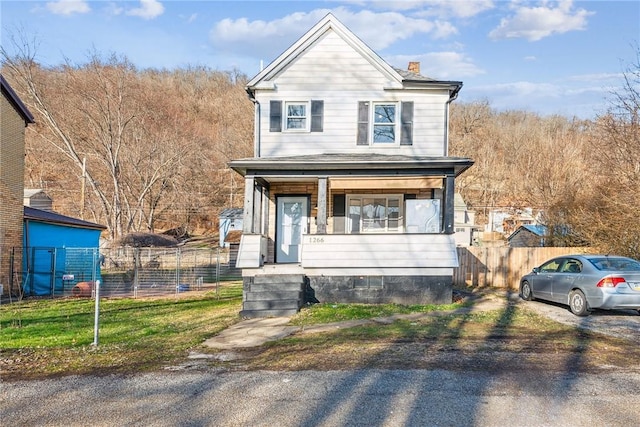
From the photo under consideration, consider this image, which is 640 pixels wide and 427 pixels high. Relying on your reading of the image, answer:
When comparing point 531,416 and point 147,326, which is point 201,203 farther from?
point 531,416

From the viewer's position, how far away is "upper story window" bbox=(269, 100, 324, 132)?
50.3 feet

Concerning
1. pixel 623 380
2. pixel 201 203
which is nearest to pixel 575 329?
pixel 623 380

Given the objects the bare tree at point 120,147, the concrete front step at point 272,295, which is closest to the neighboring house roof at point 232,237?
the bare tree at point 120,147

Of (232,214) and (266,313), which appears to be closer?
(266,313)

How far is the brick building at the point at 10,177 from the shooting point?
16927mm

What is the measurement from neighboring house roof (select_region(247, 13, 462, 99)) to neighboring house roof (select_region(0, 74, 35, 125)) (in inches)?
345

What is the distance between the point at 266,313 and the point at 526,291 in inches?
311

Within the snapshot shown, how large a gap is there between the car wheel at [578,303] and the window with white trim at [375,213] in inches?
221

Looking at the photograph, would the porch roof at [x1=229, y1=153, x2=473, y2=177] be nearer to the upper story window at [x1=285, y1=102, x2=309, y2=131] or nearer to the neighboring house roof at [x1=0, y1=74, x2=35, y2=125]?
the upper story window at [x1=285, y1=102, x2=309, y2=131]

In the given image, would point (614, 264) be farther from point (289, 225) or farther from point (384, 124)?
point (289, 225)

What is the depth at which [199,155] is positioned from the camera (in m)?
50.9

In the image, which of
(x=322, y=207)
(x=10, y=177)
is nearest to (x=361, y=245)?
(x=322, y=207)

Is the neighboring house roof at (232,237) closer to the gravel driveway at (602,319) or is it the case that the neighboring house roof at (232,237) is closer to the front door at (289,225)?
the front door at (289,225)

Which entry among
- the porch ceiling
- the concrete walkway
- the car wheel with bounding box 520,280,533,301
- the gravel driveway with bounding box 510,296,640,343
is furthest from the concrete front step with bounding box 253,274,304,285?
the car wheel with bounding box 520,280,533,301
